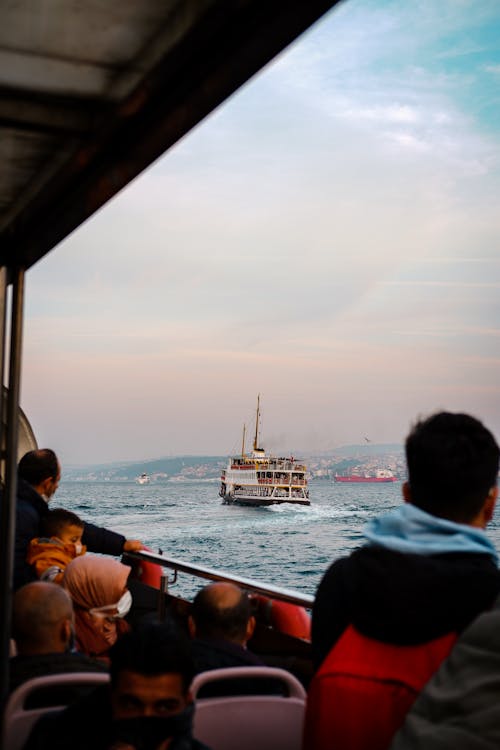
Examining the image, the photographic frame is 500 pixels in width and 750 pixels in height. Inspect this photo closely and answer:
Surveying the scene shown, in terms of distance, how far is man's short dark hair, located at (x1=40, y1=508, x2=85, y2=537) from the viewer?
184 inches

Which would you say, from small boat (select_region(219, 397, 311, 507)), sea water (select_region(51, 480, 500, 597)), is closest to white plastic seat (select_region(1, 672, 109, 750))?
sea water (select_region(51, 480, 500, 597))

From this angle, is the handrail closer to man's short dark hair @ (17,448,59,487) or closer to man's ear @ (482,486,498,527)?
man's short dark hair @ (17,448,59,487)

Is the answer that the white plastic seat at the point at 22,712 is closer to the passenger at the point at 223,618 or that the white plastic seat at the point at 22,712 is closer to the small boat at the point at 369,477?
the passenger at the point at 223,618

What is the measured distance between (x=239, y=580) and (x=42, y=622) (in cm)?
162

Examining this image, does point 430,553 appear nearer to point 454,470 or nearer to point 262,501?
point 454,470

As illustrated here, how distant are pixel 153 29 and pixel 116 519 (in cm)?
8220

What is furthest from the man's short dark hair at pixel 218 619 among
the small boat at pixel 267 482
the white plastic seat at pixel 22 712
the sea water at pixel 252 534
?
the small boat at pixel 267 482

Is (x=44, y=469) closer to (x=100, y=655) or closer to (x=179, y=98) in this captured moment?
(x=100, y=655)

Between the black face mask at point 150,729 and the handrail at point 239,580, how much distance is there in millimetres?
1179

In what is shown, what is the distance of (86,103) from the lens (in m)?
2.32

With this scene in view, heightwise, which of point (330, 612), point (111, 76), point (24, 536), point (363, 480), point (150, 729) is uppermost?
point (111, 76)

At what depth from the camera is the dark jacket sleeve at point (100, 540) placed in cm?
540

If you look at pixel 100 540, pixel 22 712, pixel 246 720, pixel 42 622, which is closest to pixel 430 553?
pixel 246 720

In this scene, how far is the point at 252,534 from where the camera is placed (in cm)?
7500
